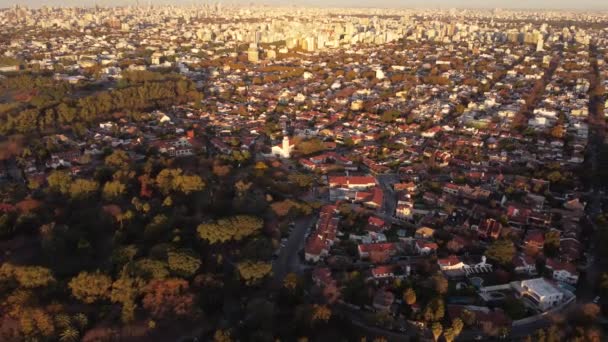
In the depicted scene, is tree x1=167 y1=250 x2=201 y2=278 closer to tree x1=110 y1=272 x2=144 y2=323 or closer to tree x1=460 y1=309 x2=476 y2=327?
tree x1=110 y1=272 x2=144 y2=323

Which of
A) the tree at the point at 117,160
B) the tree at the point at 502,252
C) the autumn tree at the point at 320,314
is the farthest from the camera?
the tree at the point at 117,160

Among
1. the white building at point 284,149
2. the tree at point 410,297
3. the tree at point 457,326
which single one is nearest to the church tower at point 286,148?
the white building at point 284,149

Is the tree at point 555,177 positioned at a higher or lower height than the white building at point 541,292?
higher

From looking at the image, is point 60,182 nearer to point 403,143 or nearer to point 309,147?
point 309,147

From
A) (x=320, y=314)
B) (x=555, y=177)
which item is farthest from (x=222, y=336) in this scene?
(x=555, y=177)

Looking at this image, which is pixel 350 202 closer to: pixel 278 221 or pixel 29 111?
pixel 278 221

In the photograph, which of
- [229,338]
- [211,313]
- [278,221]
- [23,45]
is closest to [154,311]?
[211,313]

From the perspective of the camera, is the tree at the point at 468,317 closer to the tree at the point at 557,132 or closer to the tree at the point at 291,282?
the tree at the point at 291,282
